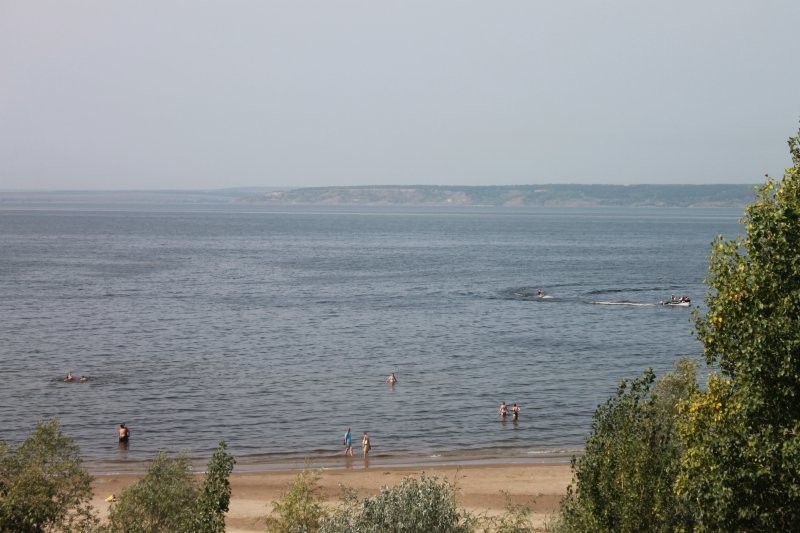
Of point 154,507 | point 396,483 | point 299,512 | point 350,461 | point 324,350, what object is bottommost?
point 350,461

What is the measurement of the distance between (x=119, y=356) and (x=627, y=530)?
56.1 meters

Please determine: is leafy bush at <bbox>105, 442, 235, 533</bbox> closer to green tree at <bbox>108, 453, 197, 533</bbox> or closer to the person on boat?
green tree at <bbox>108, 453, 197, 533</bbox>

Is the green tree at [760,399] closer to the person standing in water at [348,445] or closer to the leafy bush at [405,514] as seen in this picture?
the leafy bush at [405,514]

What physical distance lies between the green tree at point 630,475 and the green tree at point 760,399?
4.85 feet

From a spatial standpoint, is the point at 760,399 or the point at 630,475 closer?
the point at 760,399

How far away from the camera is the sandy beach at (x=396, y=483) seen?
33.8 meters

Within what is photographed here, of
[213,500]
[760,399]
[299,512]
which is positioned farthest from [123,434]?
[760,399]

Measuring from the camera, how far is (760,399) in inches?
581

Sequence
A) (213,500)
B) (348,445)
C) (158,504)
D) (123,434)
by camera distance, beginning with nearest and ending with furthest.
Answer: (213,500), (158,504), (348,445), (123,434)

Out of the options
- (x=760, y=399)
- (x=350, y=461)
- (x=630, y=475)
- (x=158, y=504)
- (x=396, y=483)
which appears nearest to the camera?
(x=760, y=399)

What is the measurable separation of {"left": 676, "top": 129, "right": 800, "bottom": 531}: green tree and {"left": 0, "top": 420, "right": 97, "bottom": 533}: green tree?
45.8ft

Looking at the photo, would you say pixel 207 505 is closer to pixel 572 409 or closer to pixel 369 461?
pixel 369 461

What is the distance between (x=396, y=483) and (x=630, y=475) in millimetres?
20454

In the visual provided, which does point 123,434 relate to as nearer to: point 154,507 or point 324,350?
point 154,507
